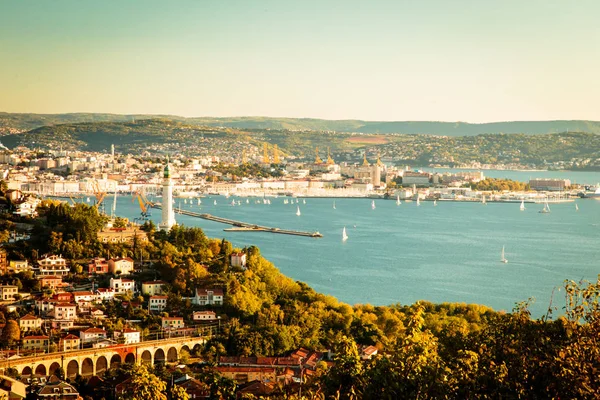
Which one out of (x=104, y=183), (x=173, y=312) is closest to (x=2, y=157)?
(x=104, y=183)

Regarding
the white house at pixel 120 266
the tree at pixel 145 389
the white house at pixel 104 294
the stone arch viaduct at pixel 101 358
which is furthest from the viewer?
the white house at pixel 120 266

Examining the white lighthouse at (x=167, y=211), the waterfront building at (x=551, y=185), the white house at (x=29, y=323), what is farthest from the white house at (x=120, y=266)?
the waterfront building at (x=551, y=185)

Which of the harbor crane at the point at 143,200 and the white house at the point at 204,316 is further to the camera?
the harbor crane at the point at 143,200

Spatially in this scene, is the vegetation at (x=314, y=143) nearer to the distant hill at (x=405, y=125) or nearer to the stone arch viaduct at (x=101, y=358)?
the distant hill at (x=405, y=125)

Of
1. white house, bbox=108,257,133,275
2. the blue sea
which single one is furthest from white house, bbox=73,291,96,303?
the blue sea

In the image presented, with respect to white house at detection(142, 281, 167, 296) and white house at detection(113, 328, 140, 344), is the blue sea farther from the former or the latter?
white house at detection(113, 328, 140, 344)

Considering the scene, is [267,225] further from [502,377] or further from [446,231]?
[502,377]

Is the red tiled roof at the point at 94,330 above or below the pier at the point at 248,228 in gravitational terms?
above
